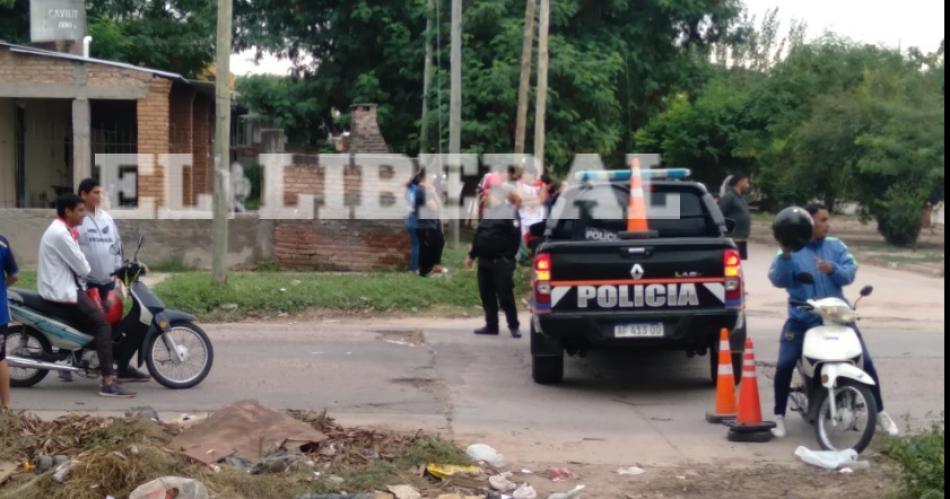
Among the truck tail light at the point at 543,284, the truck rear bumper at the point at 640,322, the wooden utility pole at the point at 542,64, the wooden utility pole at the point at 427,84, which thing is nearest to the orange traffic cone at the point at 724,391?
the truck rear bumper at the point at 640,322

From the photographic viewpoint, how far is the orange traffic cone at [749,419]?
8.49 m

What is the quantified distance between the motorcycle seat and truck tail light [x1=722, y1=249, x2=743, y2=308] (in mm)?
5366

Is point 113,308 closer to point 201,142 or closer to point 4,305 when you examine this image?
point 4,305

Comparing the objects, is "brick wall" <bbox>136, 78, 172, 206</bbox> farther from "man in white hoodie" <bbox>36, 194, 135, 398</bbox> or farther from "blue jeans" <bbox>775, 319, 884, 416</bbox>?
"blue jeans" <bbox>775, 319, 884, 416</bbox>

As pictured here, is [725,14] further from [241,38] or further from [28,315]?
[28,315]

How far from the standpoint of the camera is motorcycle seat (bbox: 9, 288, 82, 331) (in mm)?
9641

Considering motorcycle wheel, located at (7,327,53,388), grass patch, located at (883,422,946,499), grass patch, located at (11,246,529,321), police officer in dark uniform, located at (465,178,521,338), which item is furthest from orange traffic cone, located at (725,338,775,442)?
grass patch, located at (11,246,529,321)

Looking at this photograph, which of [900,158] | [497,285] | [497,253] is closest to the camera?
[497,253]

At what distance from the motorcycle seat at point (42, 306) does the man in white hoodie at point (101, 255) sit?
37 centimetres

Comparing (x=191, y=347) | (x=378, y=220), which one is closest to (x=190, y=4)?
(x=378, y=220)

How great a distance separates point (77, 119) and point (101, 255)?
10149 millimetres

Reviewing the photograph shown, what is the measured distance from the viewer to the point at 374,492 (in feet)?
22.1

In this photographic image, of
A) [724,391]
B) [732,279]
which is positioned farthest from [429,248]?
[724,391]

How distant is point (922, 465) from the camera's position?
21.4ft
